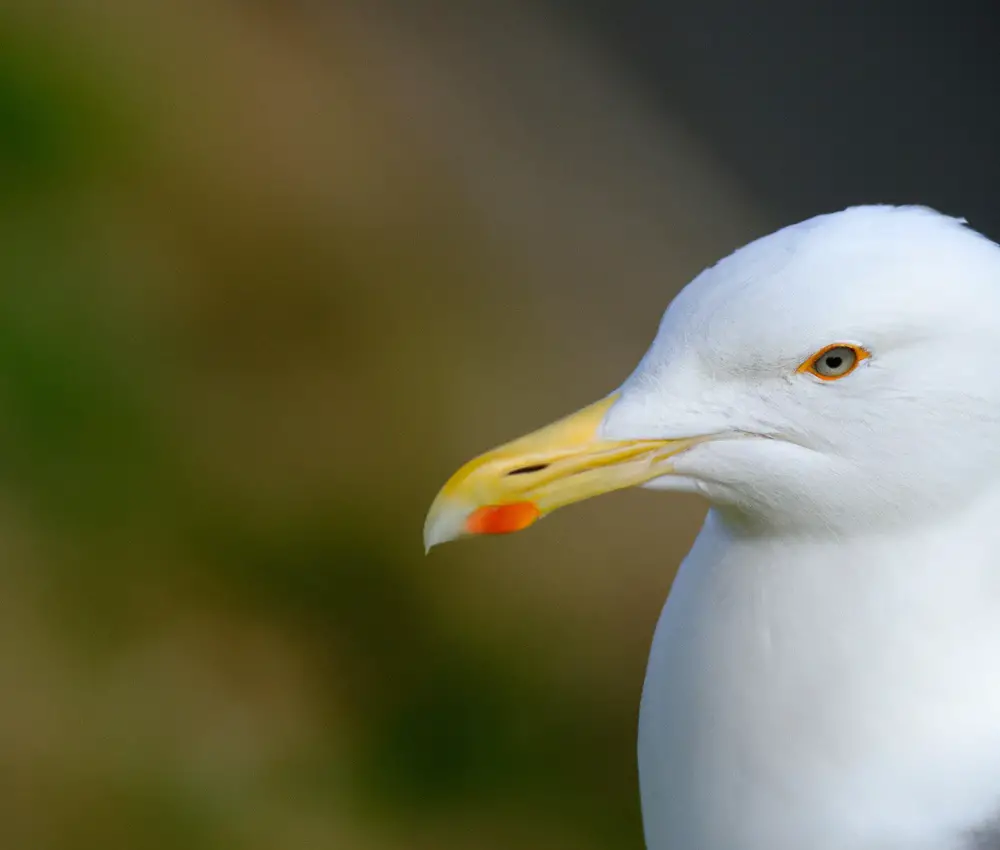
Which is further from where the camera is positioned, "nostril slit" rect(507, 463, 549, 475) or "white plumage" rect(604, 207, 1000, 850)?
"nostril slit" rect(507, 463, 549, 475)

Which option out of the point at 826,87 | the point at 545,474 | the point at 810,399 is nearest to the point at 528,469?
the point at 545,474

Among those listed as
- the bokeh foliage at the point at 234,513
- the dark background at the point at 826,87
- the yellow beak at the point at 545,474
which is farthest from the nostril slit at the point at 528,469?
the dark background at the point at 826,87

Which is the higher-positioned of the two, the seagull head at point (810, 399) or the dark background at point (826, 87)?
the dark background at point (826, 87)

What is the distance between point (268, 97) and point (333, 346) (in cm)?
63

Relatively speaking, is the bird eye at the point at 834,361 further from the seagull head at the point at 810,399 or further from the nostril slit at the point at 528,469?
the nostril slit at the point at 528,469

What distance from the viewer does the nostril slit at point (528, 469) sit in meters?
1.02

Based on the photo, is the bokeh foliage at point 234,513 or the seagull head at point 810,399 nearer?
the seagull head at point 810,399

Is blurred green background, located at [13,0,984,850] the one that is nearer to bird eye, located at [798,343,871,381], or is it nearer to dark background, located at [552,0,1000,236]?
dark background, located at [552,0,1000,236]

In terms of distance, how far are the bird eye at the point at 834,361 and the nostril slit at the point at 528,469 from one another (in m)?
0.22

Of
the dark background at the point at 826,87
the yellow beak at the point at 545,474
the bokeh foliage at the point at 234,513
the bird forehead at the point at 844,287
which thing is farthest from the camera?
the dark background at the point at 826,87

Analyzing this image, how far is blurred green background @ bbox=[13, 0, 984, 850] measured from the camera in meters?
2.00

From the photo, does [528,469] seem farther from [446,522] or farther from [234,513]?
[234,513]

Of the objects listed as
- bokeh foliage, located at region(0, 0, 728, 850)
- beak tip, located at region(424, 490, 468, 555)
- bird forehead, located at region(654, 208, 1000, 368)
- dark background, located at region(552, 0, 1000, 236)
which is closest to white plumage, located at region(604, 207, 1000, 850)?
bird forehead, located at region(654, 208, 1000, 368)

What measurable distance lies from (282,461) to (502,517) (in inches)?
49.7
